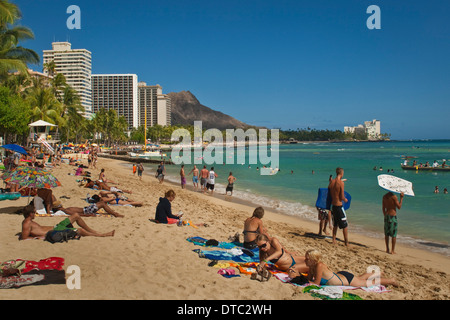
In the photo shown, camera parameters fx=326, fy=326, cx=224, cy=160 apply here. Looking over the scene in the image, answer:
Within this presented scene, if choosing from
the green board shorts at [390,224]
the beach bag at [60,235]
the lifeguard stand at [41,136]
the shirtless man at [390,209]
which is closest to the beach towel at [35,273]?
the beach bag at [60,235]

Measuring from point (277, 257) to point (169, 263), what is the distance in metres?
1.88

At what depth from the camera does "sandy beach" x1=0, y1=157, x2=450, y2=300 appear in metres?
4.50

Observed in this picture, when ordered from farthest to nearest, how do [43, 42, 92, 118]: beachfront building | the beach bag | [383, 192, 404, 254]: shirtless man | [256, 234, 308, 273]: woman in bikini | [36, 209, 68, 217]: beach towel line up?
[43, 42, 92, 118]: beachfront building, [36, 209, 68, 217]: beach towel, [383, 192, 404, 254]: shirtless man, the beach bag, [256, 234, 308, 273]: woman in bikini

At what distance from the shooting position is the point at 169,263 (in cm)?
566

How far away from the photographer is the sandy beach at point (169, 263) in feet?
14.8

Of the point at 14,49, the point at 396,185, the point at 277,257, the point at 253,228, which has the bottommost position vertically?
the point at 277,257

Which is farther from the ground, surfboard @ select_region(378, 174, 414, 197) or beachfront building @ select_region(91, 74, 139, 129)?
beachfront building @ select_region(91, 74, 139, 129)

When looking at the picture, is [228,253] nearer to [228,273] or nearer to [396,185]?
[228,273]

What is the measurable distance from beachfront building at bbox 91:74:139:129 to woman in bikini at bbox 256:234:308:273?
18831 cm

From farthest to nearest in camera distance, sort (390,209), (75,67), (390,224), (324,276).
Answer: (75,67)
(390,224)
(390,209)
(324,276)

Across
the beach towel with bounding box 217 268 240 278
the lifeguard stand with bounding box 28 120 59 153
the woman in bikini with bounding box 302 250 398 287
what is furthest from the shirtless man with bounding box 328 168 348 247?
the lifeguard stand with bounding box 28 120 59 153

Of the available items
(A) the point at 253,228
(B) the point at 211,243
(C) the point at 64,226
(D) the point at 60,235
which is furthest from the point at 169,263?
(C) the point at 64,226

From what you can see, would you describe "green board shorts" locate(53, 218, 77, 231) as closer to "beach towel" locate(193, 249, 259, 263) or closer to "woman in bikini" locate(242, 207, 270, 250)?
"beach towel" locate(193, 249, 259, 263)

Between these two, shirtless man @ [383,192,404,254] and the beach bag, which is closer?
the beach bag
